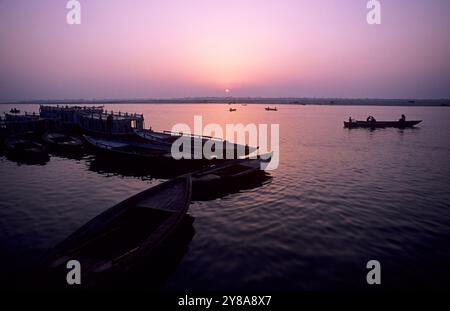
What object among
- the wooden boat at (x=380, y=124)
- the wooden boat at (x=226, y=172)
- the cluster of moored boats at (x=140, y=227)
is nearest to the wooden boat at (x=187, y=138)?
the cluster of moored boats at (x=140, y=227)

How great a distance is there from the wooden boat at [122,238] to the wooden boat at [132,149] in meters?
12.5

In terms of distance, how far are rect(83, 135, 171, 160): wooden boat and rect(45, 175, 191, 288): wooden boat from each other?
1252 cm

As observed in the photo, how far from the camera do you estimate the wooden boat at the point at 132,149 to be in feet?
91.9

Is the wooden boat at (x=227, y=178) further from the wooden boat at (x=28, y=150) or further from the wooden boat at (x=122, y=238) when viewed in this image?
the wooden boat at (x=28, y=150)

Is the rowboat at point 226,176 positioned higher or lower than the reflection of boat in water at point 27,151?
lower

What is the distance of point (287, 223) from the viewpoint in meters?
15.8

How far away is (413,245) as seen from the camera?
43.5 ft

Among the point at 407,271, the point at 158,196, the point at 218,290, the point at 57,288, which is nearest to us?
the point at 57,288

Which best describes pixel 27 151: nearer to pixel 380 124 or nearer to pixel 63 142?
pixel 63 142
